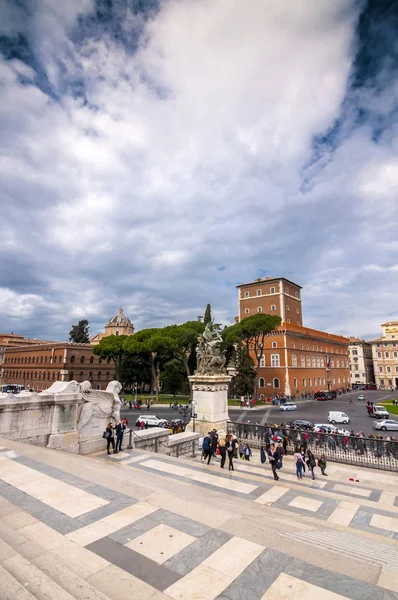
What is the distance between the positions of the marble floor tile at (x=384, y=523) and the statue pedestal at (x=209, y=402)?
9.45 m

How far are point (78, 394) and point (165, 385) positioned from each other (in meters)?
47.0

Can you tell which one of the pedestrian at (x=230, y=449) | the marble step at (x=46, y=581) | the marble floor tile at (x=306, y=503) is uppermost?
the marble step at (x=46, y=581)

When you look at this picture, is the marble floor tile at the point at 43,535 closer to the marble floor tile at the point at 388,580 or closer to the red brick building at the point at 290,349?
the marble floor tile at the point at 388,580

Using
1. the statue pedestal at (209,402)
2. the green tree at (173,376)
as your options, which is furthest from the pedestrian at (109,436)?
the green tree at (173,376)

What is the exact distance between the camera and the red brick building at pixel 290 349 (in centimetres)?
5238

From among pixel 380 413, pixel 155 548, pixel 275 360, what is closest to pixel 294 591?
pixel 155 548

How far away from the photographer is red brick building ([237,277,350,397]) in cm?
5238

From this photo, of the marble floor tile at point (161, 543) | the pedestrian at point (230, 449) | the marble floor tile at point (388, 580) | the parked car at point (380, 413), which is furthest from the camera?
the parked car at point (380, 413)

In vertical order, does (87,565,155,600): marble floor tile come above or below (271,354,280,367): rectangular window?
below

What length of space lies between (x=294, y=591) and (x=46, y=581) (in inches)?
84.1

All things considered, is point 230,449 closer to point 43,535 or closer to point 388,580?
point 43,535

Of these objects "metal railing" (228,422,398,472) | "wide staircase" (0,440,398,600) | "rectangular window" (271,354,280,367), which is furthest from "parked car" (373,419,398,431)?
"rectangular window" (271,354,280,367)

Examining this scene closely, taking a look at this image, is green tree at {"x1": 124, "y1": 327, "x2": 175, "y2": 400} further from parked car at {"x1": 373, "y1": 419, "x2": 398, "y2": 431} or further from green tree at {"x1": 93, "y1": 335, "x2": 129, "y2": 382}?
parked car at {"x1": 373, "y1": 419, "x2": 398, "y2": 431}

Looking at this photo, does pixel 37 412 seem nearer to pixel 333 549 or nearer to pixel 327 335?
pixel 333 549
